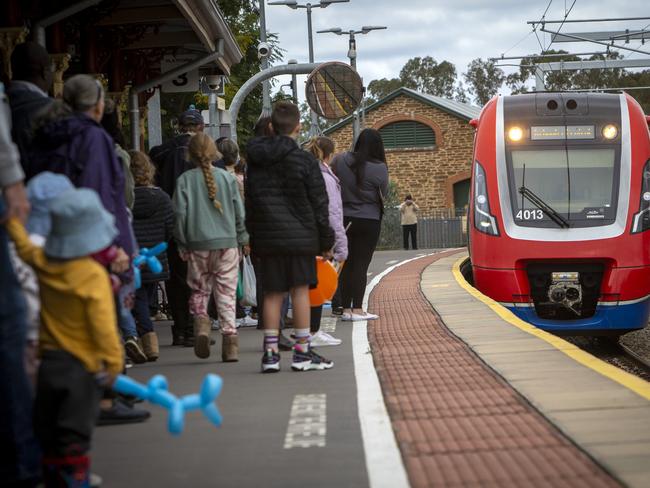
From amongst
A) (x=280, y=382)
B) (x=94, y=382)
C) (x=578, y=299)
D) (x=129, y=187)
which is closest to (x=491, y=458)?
(x=94, y=382)

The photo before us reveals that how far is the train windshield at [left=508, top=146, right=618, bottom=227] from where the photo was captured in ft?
45.3

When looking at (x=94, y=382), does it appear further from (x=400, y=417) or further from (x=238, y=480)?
(x=400, y=417)

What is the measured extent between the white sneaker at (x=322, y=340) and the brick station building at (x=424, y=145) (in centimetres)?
4452

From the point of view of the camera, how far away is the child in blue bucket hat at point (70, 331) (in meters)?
4.59

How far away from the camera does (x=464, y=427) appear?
20.3 ft

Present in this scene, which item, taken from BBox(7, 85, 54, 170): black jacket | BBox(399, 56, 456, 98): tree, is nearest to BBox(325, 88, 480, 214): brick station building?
BBox(399, 56, 456, 98): tree

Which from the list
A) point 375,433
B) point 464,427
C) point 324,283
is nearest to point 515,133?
point 324,283

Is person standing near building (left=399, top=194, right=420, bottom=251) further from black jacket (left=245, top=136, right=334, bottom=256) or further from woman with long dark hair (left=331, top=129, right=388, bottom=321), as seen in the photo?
black jacket (left=245, top=136, right=334, bottom=256)

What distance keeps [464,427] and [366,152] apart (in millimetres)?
6368

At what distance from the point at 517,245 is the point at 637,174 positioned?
1.56m

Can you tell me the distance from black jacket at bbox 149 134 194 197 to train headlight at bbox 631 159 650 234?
17.4 ft

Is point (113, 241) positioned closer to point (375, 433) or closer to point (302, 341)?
point (375, 433)

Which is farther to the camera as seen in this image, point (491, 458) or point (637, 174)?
point (637, 174)

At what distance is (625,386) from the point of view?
7172 mm
